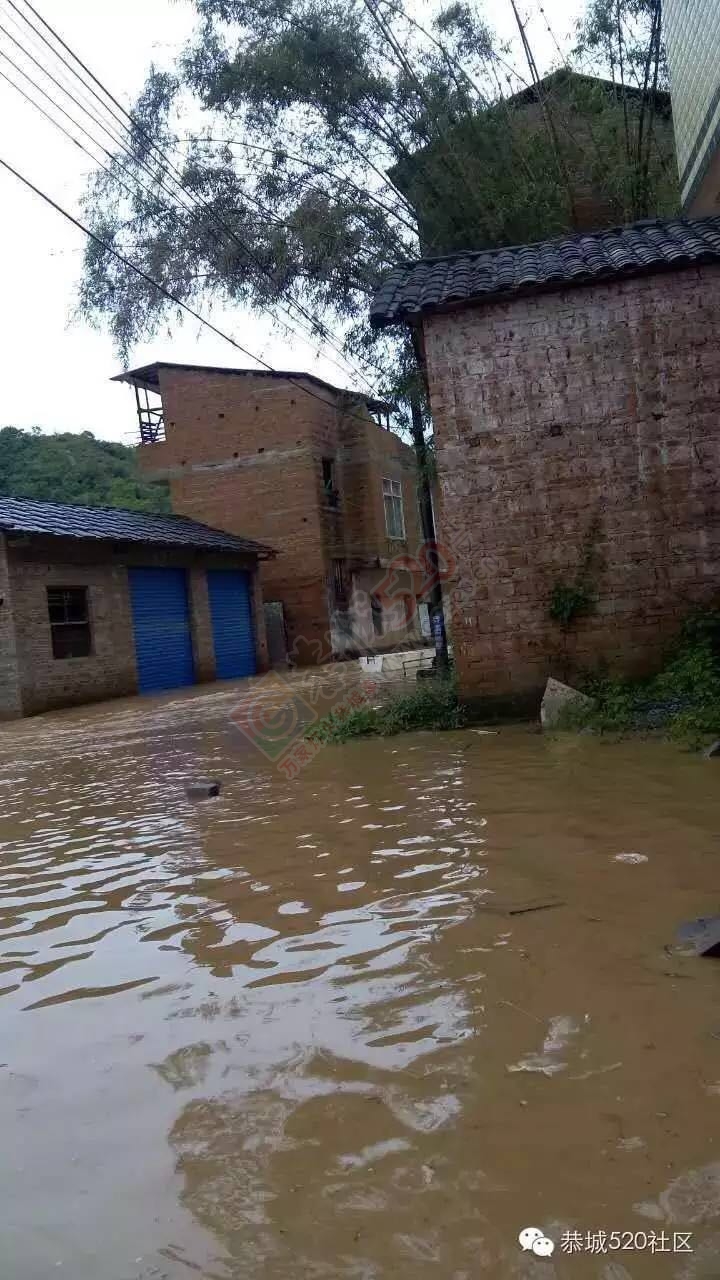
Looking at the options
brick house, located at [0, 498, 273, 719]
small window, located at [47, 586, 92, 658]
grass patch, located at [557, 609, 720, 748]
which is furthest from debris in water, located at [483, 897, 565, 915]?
small window, located at [47, 586, 92, 658]

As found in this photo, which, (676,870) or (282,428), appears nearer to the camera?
(676,870)

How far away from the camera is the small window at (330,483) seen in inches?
1054

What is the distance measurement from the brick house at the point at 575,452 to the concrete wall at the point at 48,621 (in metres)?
9.77

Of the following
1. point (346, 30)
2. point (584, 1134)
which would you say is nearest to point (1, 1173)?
point (584, 1134)

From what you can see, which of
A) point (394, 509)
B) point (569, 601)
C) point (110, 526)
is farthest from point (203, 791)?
point (394, 509)

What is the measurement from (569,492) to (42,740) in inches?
323

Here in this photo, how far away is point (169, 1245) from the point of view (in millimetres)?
1988

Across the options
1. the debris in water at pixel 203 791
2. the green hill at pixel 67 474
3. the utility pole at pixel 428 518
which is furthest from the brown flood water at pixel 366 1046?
the green hill at pixel 67 474

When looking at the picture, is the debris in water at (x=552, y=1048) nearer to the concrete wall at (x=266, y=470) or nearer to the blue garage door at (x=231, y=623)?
the blue garage door at (x=231, y=623)

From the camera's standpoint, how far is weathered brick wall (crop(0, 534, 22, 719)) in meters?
16.0

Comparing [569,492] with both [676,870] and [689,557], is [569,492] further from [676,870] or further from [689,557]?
[676,870]

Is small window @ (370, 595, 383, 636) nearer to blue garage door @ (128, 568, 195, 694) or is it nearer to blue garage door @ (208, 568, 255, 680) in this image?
blue garage door @ (208, 568, 255, 680)

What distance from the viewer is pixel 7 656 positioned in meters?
16.1

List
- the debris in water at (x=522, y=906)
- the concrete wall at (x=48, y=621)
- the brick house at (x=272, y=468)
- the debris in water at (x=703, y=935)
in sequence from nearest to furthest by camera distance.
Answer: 1. the debris in water at (x=703, y=935)
2. the debris in water at (x=522, y=906)
3. the concrete wall at (x=48, y=621)
4. the brick house at (x=272, y=468)
